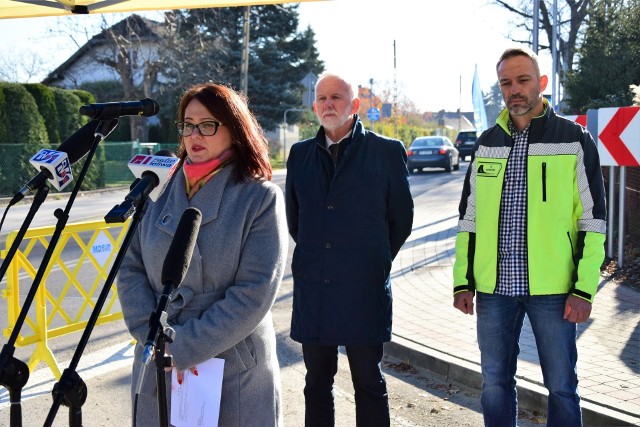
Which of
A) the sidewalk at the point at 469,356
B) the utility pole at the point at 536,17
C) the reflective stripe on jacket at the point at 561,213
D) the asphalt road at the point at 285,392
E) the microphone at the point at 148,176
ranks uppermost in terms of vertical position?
the utility pole at the point at 536,17

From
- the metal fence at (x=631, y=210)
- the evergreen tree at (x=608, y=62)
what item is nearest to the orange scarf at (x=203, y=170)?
the metal fence at (x=631, y=210)

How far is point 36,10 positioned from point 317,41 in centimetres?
4623

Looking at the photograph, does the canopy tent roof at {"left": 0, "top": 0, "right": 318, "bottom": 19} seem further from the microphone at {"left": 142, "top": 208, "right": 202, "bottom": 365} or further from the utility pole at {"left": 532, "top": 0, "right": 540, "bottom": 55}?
the utility pole at {"left": 532, "top": 0, "right": 540, "bottom": 55}

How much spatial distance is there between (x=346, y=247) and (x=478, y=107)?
50.9ft

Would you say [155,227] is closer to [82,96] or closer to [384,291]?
[384,291]

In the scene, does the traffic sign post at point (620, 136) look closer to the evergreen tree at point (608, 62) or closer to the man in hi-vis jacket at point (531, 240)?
the man in hi-vis jacket at point (531, 240)

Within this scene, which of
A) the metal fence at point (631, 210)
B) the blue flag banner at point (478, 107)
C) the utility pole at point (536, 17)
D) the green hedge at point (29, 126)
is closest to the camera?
the metal fence at point (631, 210)

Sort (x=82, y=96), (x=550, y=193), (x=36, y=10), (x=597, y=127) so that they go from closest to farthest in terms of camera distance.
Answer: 1. (x=550, y=193)
2. (x=36, y=10)
3. (x=597, y=127)
4. (x=82, y=96)

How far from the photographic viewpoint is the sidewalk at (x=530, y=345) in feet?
16.6

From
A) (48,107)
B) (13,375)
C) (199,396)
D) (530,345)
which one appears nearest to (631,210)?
(530,345)

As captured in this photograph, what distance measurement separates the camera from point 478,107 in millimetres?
18719

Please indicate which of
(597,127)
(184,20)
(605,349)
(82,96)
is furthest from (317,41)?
(605,349)

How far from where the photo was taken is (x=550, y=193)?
3.62 metres

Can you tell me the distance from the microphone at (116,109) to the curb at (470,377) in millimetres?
3454
